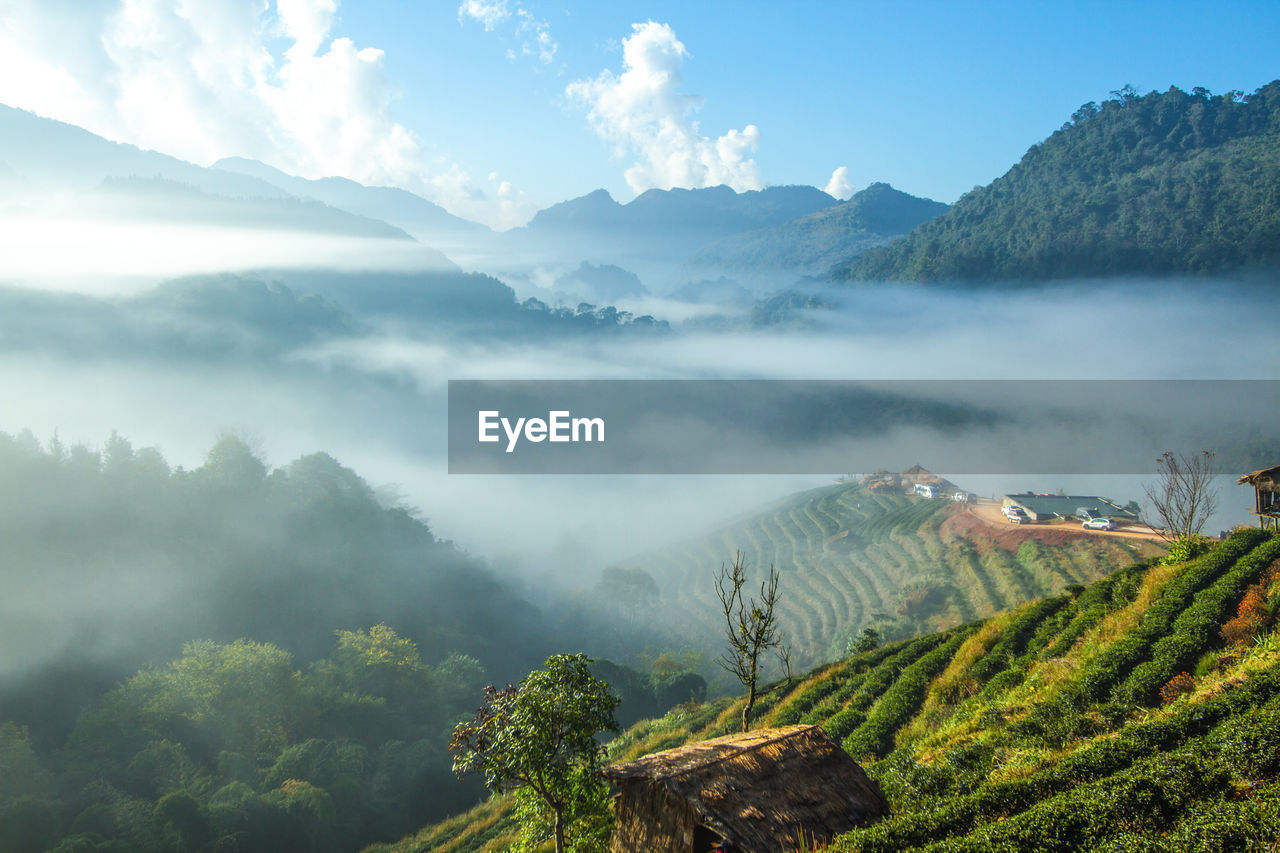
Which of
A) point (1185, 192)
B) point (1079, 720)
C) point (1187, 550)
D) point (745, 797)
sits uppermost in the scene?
point (1185, 192)

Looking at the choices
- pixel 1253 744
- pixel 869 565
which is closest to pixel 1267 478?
pixel 1253 744

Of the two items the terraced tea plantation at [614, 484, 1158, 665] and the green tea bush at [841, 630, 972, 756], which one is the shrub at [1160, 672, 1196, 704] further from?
the terraced tea plantation at [614, 484, 1158, 665]

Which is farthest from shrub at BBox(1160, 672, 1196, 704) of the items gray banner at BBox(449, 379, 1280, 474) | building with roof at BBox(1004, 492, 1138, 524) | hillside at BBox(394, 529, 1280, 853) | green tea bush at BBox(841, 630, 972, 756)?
gray banner at BBox(449, 379, 1280, 474)

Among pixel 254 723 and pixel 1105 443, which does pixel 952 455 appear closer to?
pixel 1105 443

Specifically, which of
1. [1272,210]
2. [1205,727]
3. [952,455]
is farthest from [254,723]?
[1272,210]

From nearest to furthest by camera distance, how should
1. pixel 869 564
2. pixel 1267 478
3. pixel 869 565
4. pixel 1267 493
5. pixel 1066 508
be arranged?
pixel 1267 478 → pixel 1267 493 → pixel 1066 508 → pixel 869 565 → pixel 869 564

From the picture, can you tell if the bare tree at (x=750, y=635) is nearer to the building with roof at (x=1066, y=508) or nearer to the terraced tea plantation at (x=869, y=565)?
the terraced tea plantation at (x=869, y=565)

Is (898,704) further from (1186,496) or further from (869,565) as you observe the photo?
(869,565)
